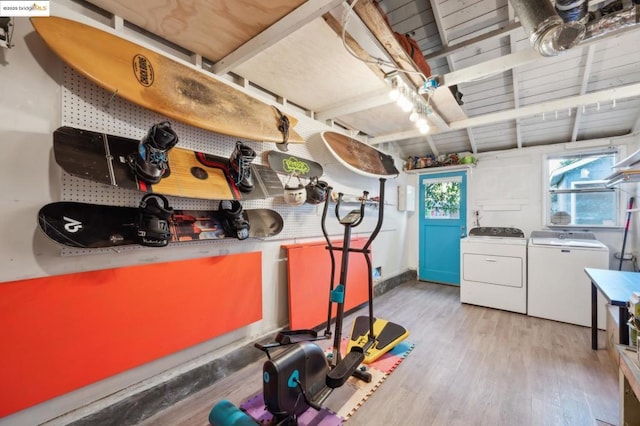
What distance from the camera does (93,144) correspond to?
56.3 inches

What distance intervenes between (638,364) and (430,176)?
14.2 feet

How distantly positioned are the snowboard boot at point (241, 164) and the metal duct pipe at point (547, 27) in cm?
195

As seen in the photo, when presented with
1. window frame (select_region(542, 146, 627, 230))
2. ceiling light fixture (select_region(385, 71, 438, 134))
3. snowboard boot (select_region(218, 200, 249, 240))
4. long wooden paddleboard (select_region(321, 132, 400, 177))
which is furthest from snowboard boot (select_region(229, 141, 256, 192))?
window frame (select_region(542, 146, 627, 230))

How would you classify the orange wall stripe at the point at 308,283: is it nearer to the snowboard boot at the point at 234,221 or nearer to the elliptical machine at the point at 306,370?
the elliptical machine at the point at 306,370

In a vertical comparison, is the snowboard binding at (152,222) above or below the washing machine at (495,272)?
above

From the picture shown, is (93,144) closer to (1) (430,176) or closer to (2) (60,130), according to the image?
(2) (60,130)

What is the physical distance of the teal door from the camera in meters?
4.76

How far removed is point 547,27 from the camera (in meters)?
1.52

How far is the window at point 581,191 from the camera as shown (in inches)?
143

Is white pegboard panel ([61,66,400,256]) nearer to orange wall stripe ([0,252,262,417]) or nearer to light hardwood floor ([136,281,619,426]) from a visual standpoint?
orange wall stripe ([0,252,262,417])

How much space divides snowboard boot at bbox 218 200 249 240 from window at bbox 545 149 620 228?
14.9 feet

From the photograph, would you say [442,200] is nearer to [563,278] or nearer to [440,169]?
[440,169]

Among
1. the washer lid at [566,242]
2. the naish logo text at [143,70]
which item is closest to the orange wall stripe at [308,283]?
the naish logo text at [143,70]

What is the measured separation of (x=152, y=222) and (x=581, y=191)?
530 centimetres
